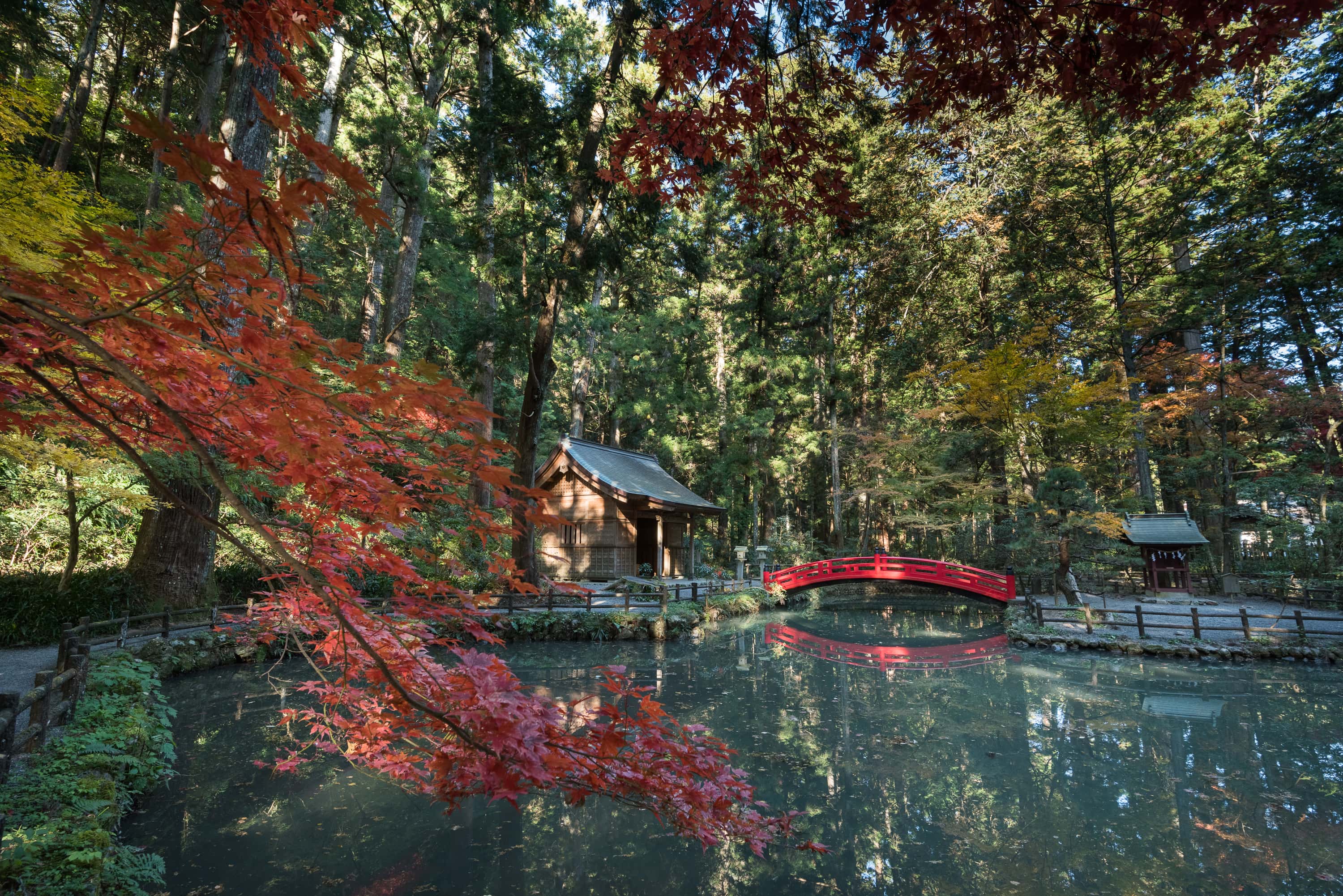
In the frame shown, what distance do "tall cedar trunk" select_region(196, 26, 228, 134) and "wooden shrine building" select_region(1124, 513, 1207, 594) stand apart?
23.5 metres

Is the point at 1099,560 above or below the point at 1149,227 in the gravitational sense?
below

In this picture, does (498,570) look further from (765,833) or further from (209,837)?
(209,837)

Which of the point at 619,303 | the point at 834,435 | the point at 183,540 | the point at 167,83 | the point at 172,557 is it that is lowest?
the point at 172,557

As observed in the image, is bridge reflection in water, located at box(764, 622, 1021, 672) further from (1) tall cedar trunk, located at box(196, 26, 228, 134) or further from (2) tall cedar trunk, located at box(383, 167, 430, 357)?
(1) tall cedar trunk, located at box(196, 26, 228, 134)

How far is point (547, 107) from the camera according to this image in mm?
9695

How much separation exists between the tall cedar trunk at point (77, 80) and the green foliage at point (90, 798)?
10358mm

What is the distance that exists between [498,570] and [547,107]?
9.19m

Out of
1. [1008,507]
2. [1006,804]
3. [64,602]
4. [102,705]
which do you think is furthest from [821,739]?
[1008,507]

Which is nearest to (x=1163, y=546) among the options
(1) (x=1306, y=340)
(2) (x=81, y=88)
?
(1) (x=1306, y=340)

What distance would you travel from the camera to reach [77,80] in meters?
10.9

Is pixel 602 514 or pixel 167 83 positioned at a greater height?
pixel 167 83

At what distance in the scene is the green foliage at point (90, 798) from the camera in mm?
2809

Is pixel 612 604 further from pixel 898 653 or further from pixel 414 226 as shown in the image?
pixel 414 226

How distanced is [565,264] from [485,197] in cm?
445
